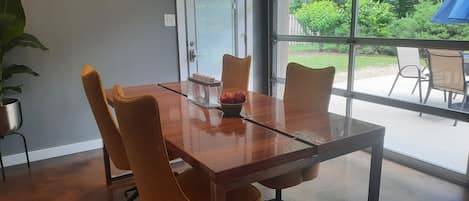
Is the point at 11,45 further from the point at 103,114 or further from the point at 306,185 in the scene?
the point at 306,185

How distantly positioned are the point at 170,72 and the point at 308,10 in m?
1.69

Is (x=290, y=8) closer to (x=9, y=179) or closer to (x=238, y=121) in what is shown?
(x=238, y=121)

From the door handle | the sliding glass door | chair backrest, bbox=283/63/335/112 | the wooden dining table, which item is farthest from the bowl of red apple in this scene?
the door handle

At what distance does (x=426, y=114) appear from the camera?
314 centimetres

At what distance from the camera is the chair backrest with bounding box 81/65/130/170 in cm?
195

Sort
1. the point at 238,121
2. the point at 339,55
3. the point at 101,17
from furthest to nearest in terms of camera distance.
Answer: the point at 339,55
the point at 101,17
the point at 238,121

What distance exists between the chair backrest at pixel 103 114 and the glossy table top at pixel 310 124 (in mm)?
731

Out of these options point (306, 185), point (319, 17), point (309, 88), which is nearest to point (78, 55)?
point (309, 88)

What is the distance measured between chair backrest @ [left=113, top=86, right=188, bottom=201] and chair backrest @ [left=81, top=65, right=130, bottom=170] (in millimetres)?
565

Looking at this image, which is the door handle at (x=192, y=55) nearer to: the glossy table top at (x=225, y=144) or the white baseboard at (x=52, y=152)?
the white baseboard at (x=52, y=152)

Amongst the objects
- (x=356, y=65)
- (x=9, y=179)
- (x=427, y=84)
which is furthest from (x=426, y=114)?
(x=9, y=179)

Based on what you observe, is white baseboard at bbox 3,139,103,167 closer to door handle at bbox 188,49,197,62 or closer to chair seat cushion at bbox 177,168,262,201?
door handle at bbox 188,49,197,62

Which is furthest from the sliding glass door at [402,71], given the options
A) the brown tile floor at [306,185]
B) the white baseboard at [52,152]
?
the white baseboard at [52,152]

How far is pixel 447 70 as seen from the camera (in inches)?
116
